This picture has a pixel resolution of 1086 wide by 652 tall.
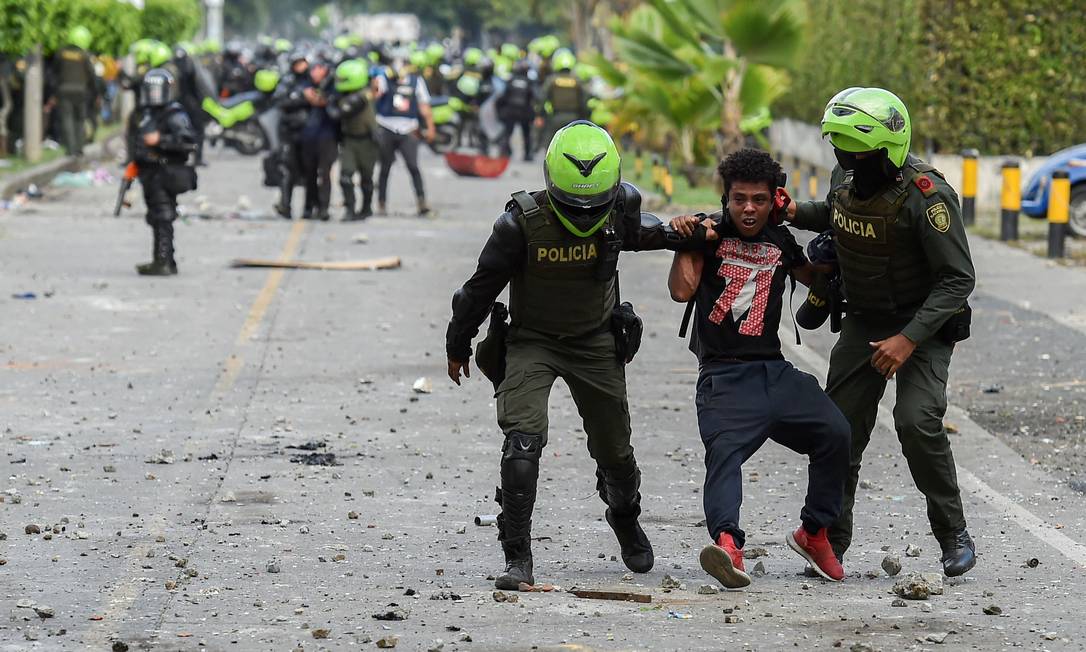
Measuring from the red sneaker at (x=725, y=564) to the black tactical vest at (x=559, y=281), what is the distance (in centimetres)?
85

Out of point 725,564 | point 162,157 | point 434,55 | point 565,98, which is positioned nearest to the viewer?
point 725,564

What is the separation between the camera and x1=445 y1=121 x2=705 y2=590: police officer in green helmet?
21.4 ft

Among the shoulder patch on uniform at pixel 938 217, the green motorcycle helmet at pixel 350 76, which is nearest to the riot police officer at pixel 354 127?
the green motorcycle helmet at pixel 350 76

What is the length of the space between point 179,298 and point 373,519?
25.2 ft

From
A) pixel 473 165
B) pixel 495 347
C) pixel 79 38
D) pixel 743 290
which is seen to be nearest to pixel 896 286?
pixel 743 290

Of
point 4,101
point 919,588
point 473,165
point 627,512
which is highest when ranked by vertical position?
point 4,101

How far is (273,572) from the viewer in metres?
6.90

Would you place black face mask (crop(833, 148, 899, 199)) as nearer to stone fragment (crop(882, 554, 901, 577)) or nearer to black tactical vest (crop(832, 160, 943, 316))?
black tactical vest (crop(832, 160, 943, 316))

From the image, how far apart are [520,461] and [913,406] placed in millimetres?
1334

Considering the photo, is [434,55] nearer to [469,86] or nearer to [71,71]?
[469,86]

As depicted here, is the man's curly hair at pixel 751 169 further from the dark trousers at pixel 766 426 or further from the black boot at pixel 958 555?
the black boot at pixel 958 555

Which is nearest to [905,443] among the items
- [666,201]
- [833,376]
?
[833,376]

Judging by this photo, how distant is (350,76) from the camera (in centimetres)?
2100

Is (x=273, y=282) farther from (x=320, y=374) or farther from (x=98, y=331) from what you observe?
(x=320, y=374)
